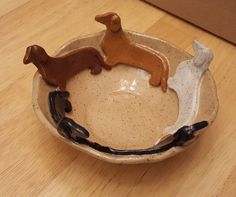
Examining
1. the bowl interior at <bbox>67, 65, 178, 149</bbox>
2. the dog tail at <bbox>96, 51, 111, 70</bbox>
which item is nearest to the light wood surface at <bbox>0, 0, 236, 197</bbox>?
the bowl interior at <bbox>67, 65, 178, 149</bbox>

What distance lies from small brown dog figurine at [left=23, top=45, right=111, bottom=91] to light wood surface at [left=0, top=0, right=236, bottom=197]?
10 centimetres

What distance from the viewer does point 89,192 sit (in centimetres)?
57

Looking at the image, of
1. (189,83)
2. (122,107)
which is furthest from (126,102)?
(189,83)

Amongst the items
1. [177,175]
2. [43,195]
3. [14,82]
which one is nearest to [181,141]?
[177,175]

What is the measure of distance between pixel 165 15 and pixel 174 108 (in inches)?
13.8

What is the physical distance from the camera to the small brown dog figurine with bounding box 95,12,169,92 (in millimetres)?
663

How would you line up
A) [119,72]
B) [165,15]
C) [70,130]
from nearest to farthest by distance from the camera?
1. [70,130]
2. [119,72]
3. [165,15]

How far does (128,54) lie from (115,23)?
0.08 metres

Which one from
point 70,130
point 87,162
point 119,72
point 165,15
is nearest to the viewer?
point 70,130

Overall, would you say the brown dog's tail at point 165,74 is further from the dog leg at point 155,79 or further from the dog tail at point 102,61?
the dog tail at point 102,61

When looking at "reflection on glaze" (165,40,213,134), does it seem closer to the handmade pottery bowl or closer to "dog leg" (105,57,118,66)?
the handmade pottery bowl

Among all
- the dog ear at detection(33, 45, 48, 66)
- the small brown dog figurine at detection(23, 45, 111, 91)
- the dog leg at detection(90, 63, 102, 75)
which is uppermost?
the dog ear at detection(33, 45, 48, 66)

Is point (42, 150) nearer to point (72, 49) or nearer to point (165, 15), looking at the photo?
point (72, 49)

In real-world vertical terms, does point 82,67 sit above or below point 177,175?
above
